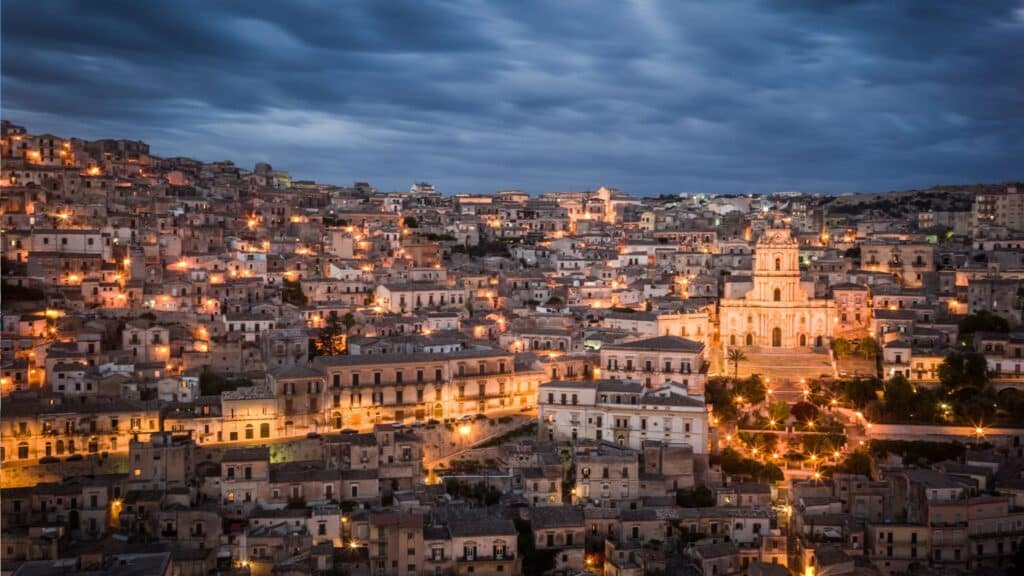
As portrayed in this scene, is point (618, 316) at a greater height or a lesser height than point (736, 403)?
greater

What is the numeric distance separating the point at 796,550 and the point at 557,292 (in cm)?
2322

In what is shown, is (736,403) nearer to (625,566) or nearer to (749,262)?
(625,566)

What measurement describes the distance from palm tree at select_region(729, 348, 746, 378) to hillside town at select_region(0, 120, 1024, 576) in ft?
0.42

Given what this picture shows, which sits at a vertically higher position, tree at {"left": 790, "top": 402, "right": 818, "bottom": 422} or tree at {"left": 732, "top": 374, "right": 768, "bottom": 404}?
tree at {"left": 732, "top": 374, "right": 768, "bottom": 404}

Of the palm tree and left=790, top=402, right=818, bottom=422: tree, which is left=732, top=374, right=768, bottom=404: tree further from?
the palm tree

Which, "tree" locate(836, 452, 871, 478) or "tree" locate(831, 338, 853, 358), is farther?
"tree" locate(831, 338, 853, 358)

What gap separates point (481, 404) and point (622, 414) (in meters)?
5.33

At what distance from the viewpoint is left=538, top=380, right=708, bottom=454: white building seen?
3180 cm

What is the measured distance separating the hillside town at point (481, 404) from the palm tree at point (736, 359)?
0.13 m

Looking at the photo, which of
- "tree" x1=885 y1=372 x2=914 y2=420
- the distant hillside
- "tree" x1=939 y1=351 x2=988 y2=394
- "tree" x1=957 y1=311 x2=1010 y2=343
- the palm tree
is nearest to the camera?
"tree" x1=885 y1=372 x2=914 y2=420

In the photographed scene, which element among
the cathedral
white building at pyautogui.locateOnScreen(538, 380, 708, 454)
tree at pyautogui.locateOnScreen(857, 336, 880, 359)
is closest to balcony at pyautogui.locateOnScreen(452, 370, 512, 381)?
white building at pyautogui.locateOnScreen(538, 380, 708, 454)

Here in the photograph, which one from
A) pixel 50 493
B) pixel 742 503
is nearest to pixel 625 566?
pixel 742 503

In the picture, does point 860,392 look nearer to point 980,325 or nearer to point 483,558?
point 980,325

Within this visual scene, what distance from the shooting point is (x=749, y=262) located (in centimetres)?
5459
